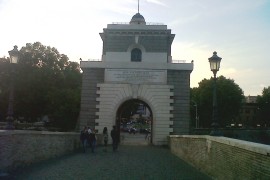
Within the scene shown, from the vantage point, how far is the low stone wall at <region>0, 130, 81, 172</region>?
12.0 meters

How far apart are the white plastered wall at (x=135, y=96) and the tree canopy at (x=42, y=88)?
12.2m

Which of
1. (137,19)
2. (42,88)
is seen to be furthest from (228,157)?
(42,88)

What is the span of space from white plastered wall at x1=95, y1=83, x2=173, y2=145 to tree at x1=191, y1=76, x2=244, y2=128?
41.4 meters

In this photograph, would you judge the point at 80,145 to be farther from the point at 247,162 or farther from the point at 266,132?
the point at 266,132

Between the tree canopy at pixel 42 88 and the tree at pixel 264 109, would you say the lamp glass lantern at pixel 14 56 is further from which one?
the tree at pixel 264 109

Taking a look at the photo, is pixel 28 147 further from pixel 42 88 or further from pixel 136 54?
pixel 42 88

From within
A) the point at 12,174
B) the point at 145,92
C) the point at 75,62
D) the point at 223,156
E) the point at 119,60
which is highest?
the point at 75,62

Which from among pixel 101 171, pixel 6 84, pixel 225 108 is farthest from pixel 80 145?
pixel 225 108

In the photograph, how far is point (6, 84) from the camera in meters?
44.2

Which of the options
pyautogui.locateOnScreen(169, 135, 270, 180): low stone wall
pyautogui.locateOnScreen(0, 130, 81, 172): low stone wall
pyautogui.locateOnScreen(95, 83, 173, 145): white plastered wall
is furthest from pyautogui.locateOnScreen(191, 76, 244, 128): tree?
pyautogui.locateOnScreen(169, 135, 270, 180): low stone wall

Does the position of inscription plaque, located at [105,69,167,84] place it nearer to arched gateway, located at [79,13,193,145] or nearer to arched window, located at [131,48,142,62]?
arched gateway, located at [79,13,193,145]

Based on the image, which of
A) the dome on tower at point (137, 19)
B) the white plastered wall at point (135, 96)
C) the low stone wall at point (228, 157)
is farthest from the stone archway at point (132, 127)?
the low stone wall at point (228, 157)

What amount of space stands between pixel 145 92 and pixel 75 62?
77.9ft

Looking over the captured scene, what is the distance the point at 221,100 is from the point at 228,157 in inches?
2415
